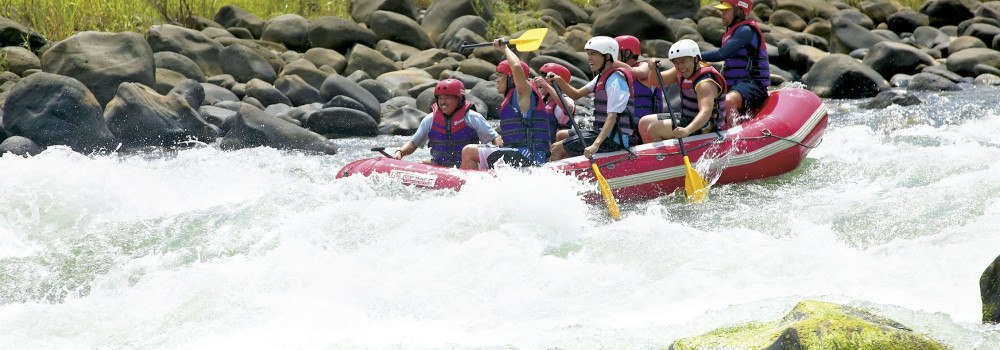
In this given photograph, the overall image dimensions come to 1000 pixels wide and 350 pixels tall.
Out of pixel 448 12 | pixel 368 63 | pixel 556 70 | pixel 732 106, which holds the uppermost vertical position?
pixel 556 70

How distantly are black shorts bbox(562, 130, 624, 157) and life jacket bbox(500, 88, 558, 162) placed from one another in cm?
17

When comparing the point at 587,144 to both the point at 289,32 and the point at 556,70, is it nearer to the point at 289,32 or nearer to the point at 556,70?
the point at 556,70

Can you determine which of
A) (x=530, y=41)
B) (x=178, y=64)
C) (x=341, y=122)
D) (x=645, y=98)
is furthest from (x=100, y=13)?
(x=645, y=98)

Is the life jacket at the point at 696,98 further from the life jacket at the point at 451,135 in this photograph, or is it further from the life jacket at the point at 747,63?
the life jacket at the point at 451,135

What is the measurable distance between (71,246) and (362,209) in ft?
6.09

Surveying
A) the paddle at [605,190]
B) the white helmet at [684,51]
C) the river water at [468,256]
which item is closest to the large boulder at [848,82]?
the river water at [468,256]

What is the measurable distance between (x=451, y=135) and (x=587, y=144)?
0.97 metres

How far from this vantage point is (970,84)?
14.6 metres

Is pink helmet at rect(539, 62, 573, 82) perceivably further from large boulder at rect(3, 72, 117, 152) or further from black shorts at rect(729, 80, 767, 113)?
large boulder at rect(3, 72, 117, 152)

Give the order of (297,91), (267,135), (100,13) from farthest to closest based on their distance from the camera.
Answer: (100,13), (297,91), (267,135)

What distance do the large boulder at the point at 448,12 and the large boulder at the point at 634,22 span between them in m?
1.67

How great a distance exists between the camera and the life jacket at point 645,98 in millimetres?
8570

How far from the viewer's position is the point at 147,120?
438 inches

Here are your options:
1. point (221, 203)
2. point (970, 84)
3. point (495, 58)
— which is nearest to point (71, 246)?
point (221, 203)
